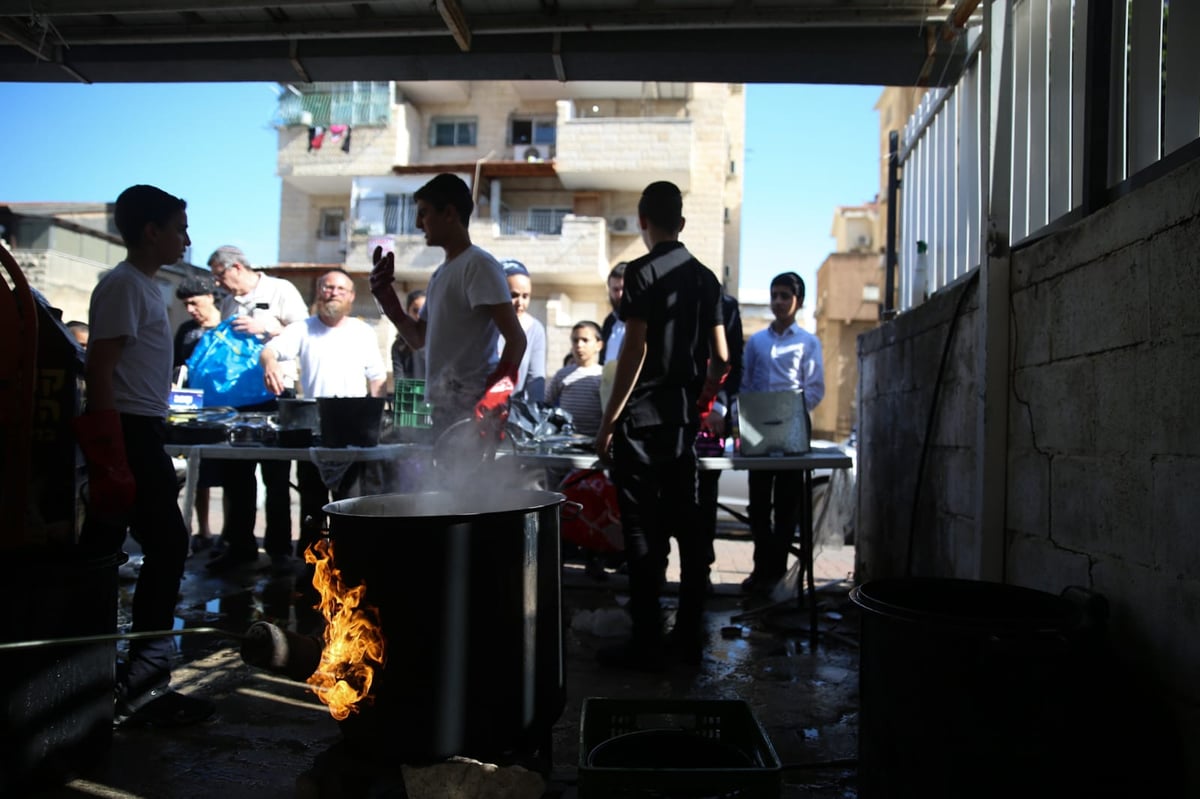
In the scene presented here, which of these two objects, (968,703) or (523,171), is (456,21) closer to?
(968,703)

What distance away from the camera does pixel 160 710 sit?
2748mm

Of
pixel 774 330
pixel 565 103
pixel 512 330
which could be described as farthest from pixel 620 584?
pixel 565 103

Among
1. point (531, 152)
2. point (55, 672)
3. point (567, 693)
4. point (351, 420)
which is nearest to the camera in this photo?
point (55, 672)

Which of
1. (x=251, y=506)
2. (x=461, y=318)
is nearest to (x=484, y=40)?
(x=461, y=318)

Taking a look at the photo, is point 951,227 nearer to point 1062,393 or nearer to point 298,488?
point 1062,393

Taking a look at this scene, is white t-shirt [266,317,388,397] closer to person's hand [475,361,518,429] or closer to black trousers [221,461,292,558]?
black trousers [221,461,292,558]

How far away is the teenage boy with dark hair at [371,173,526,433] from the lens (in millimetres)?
3307

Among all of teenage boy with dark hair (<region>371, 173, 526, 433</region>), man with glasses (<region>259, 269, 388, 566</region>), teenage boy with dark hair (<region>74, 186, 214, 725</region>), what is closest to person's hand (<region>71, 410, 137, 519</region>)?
teenage boy with dark hair (<region>74, 186, 214, 725</region>)

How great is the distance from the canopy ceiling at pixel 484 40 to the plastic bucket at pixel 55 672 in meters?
2.54

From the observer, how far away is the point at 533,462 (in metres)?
4.11

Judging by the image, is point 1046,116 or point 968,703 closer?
point 968,703

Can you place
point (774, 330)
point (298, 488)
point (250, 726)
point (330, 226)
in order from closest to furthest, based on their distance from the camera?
point (250, 726)
point (298, 488)
point (774, 330)
point (330, 226)

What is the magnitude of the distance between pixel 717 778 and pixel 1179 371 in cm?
148

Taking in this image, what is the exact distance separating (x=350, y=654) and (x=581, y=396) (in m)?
3.90
